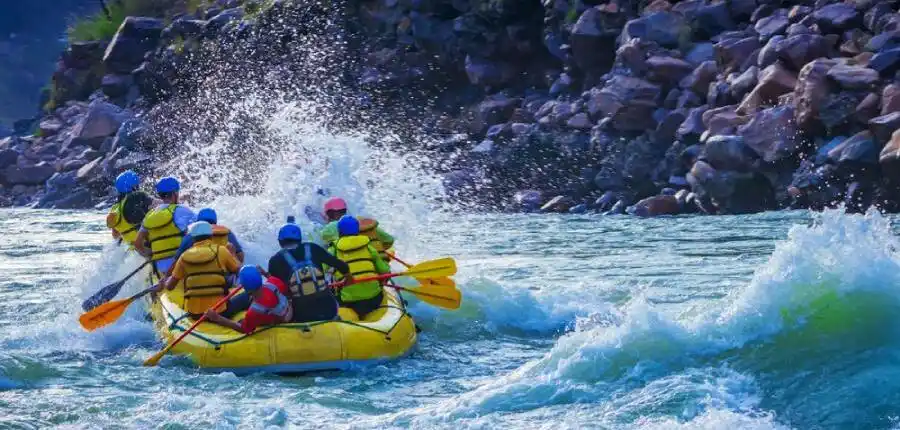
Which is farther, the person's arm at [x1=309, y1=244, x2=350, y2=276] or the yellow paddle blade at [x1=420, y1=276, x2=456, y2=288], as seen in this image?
the yellow paddle blade at [x1=420, y1=276, x2=456, y2=288]

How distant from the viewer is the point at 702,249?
52.7 ft

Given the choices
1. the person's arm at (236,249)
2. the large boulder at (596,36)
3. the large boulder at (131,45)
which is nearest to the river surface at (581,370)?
the person's arm at (236,249)

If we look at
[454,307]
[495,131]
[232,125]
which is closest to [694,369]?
[454,307]

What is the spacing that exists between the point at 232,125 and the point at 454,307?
76.7 ft

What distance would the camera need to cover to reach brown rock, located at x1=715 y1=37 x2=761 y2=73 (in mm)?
23875

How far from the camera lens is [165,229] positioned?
11.6 metres

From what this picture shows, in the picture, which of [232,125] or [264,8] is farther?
[264,8]

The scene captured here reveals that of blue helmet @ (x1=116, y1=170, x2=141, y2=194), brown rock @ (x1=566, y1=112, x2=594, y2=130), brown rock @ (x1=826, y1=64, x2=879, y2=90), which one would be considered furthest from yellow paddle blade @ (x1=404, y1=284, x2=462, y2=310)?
brown rock @ (x1=566, y1=112, x2=594, y2=130)

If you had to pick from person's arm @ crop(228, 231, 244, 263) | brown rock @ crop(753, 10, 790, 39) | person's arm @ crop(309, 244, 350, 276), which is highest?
person's arm @ crop(309, 244, 350, 276)

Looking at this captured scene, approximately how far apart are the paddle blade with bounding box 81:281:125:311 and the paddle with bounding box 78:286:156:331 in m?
0.78

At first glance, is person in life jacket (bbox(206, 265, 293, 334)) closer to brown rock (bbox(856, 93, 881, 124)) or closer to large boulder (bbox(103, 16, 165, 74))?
brown rock (bbox(856, 93, 881, 124))

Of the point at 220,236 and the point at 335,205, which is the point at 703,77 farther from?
the point at 220,236

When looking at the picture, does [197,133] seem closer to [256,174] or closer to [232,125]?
[232,125]

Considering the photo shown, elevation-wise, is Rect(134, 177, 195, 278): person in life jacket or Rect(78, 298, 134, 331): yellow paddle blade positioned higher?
Rect(134, 177, 195, 278): person in life jacket
